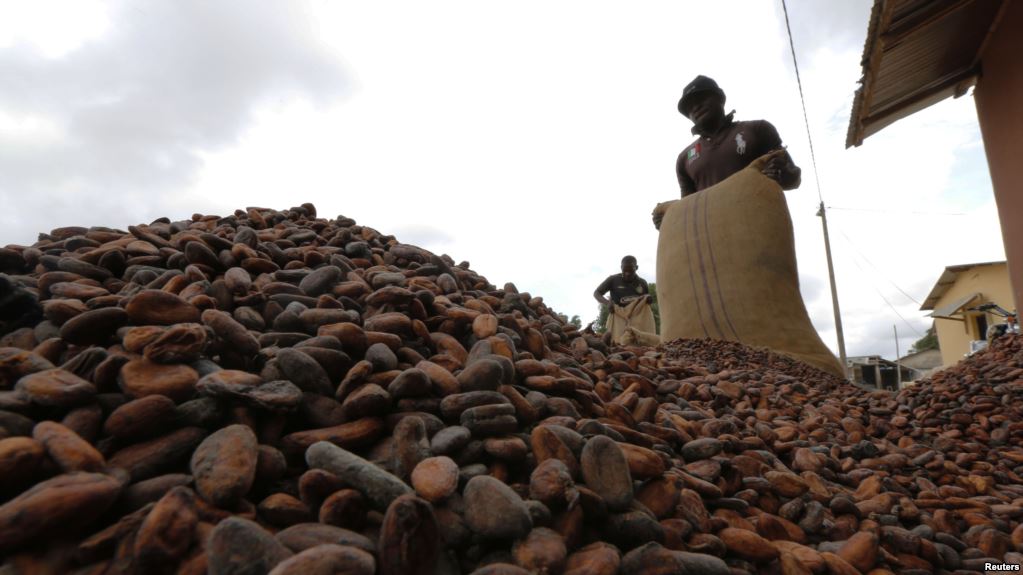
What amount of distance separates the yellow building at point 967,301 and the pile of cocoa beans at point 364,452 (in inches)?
432

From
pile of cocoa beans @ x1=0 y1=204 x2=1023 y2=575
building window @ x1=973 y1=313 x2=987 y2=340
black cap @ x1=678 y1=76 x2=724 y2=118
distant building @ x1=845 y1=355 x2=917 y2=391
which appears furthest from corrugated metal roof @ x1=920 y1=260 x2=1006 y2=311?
pile of cocoa beans @ x1=0 y1=204 x2=1023 y2=575

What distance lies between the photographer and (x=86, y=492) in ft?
1.77

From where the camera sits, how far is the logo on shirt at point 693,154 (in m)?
4.15

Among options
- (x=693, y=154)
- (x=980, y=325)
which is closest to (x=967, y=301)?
(x=980, y=325)

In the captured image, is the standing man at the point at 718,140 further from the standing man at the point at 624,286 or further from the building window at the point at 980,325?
the building window at the point at 980,325

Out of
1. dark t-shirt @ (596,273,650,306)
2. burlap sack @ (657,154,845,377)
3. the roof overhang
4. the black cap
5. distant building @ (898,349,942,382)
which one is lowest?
burlap sack @ (657,154,845,377)

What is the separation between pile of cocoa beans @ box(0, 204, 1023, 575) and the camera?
555 millimetres

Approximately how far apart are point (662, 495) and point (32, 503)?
772 millimetres

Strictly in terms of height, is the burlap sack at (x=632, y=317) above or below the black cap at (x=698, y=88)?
below

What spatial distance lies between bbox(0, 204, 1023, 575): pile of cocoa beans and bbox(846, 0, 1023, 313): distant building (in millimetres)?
2484

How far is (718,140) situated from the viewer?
403 cm

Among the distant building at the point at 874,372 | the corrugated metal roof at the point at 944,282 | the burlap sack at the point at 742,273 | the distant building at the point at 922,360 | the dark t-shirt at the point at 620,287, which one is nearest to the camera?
the burlap sack at the point at 742,273

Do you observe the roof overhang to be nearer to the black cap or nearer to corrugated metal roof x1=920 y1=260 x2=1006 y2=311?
corrugated metal roof x1=920 y1=260 x2=1006 y2=311

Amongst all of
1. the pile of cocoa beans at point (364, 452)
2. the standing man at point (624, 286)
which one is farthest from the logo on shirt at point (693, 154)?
the pile of cocoa beans at point (364, 452)
